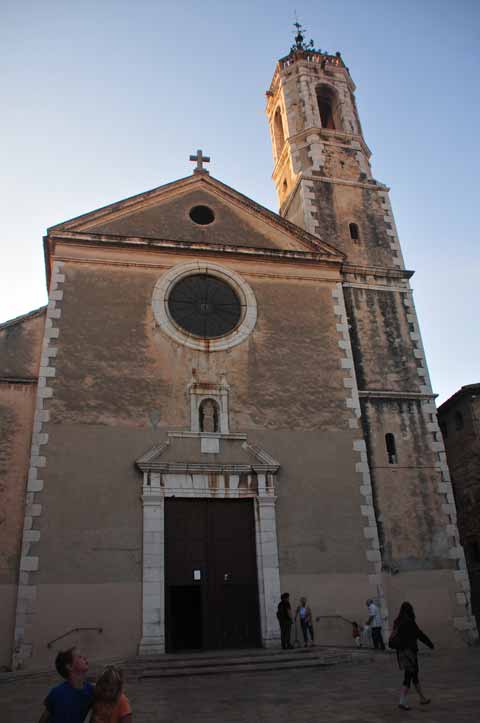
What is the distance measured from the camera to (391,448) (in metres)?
15.0

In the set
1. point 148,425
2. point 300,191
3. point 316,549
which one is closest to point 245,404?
point 148,425

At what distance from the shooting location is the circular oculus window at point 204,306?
1530 cm

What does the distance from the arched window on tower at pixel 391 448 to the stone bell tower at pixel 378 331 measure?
25 mm

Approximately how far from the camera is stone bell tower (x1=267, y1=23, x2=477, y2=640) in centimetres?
1385

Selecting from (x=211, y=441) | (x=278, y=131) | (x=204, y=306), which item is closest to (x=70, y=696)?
(x=211, y=441)

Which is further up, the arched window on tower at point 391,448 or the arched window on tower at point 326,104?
the arched window on tower at point 326,104

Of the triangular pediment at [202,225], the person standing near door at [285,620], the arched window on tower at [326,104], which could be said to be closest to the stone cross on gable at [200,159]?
the triangular pediment at [202,225]

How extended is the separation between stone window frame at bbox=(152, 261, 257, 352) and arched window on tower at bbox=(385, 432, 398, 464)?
4.25 metres

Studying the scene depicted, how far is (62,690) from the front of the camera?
162 inches

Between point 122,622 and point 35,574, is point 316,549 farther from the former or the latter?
point 35,574

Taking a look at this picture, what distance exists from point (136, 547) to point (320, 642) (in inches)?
166

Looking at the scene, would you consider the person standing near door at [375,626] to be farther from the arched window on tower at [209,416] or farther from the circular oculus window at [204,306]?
the circular oculus window at [204,306]

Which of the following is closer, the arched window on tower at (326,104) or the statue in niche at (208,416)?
the statue in niche at (208,416)

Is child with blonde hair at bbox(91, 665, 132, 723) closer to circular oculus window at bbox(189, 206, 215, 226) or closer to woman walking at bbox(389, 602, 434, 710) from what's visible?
woman walking at bbox(389, 602, 434, 710)
